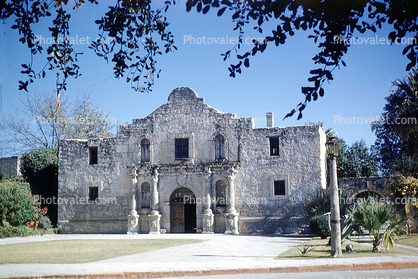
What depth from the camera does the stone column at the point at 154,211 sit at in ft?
82.1

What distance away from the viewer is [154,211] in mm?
25172

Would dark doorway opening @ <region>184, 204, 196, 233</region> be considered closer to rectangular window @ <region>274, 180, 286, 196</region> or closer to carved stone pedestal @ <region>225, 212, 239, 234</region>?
carved stone pedestal @ <region>225, 212, 239, 234</region>

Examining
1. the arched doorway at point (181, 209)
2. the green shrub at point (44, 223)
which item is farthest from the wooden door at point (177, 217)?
the green shrub at point (44, 223)

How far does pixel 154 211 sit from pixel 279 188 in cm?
730

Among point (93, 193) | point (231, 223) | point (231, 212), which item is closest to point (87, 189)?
point (93, 193)

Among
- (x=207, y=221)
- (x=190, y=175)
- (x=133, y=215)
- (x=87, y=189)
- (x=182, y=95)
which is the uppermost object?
(x=182, y=95)

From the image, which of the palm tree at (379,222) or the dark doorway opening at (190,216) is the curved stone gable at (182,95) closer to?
the dark doorway opening at (190,216)

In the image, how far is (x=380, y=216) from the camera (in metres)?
12.8

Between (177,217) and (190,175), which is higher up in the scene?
(190,175)

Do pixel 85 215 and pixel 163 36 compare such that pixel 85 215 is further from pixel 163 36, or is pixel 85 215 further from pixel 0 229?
pixel 163 36

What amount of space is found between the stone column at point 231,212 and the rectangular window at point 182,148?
299 cm

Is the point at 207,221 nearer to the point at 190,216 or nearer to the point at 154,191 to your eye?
the point at 190,216

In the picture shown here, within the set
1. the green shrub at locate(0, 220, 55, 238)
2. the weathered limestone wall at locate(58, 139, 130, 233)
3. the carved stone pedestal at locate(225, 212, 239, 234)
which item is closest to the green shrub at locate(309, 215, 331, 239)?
the carved stone pedestal at locate(225, 212, 239, 234)

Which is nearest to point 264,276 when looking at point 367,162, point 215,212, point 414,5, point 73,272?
point 73,272
